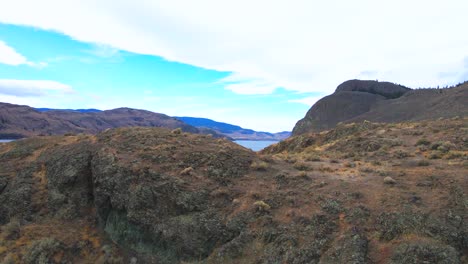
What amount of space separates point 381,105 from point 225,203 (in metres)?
135

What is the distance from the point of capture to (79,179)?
77.3ft

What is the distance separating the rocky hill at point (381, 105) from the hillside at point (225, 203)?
70.4 meters

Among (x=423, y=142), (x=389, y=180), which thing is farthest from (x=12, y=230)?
(x=423, y=142)

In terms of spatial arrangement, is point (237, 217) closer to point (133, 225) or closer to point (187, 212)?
point (187, 212)

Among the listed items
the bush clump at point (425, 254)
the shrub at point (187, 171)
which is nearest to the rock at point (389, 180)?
the bush clump at point (425, 254)

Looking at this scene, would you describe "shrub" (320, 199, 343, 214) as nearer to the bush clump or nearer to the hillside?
the hillside

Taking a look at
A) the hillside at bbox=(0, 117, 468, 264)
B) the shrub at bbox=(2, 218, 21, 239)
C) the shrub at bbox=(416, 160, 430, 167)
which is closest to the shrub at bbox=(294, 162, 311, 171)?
the hillside at bbox=(0, 117, 468, 264)

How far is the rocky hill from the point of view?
9388 centimetres

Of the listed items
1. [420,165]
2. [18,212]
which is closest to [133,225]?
[18,212]

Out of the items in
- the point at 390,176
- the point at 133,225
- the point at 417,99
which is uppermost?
the point at 417,99

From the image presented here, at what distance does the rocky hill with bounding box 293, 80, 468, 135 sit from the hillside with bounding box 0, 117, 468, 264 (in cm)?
7038

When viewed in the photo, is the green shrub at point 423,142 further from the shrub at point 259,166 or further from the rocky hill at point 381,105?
the rocky hill at point 381,105

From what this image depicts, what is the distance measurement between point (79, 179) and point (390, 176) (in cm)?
2020

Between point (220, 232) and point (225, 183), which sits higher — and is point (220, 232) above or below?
below
